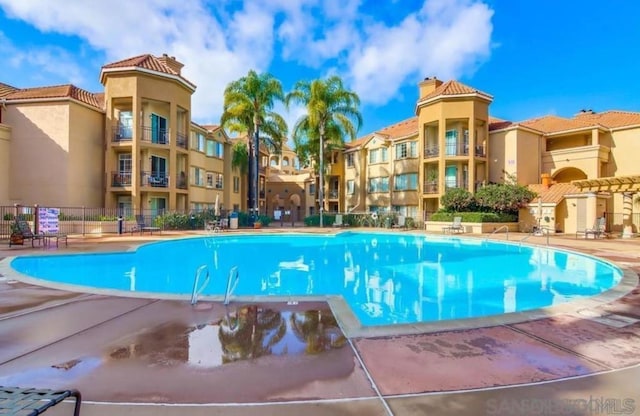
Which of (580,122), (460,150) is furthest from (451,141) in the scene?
(580,122)

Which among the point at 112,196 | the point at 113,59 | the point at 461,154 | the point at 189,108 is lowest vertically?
the point at 112,196

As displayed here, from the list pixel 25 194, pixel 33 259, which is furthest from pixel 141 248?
pixel 25 194

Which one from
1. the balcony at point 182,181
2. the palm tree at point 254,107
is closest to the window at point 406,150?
the palm tree at point 254,107

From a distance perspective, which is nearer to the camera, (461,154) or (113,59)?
(113,59)

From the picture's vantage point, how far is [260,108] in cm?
3066

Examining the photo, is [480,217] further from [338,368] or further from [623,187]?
[338,368]

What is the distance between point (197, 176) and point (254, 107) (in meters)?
8.25

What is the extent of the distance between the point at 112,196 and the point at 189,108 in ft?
30.6

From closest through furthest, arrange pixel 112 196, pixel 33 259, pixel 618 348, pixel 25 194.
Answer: pixel 618 348
pixel 33 259
pixel 25 194
pixel 112 196

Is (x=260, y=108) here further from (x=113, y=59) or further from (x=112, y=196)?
(x=112, y=196)

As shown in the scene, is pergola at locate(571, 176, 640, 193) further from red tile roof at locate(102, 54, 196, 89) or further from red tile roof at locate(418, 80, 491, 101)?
red tile roof at locate(102, 54, 196, 89)

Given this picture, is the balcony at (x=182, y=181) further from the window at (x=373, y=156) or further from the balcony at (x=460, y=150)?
the balcony at (x=460, y=150)

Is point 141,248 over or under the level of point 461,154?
under

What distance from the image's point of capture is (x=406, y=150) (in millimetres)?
35312
